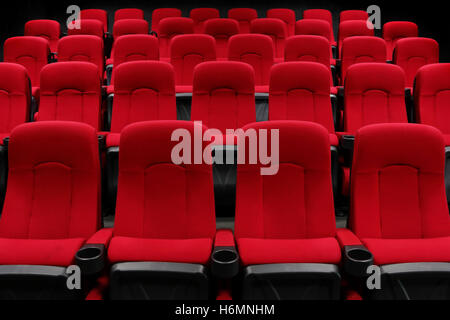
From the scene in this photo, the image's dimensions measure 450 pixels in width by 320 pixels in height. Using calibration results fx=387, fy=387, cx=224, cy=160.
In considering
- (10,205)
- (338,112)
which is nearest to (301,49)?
(338,112)

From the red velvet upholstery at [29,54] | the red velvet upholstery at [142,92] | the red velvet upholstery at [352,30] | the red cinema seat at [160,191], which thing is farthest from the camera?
the red velvet upholstery at [352,30]

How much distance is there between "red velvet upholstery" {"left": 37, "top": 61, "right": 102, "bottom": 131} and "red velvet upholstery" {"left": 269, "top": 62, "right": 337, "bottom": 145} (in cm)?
39

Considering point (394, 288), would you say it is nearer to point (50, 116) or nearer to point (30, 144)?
point (30, 144)

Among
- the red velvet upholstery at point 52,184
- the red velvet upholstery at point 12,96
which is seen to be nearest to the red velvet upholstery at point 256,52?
the red velvet upholstery at point 12,96

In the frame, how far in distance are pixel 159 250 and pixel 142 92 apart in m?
0.46

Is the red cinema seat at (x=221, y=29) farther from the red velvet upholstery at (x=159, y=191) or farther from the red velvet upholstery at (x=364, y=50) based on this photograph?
the red velvet upholstery at (x=159, y=191)

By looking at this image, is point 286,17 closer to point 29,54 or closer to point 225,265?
point 29,54

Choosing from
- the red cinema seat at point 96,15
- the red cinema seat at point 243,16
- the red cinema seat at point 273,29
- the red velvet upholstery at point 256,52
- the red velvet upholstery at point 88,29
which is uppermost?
the red cinema seat at point 96,15

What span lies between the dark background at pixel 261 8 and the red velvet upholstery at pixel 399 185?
1.24 meters

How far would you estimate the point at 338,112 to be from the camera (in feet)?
3.08

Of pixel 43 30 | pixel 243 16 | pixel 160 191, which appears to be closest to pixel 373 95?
pixel 160 191

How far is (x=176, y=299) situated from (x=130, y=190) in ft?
0.52

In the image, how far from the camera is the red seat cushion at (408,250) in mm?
455

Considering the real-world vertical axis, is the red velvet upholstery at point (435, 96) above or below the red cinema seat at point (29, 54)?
below
